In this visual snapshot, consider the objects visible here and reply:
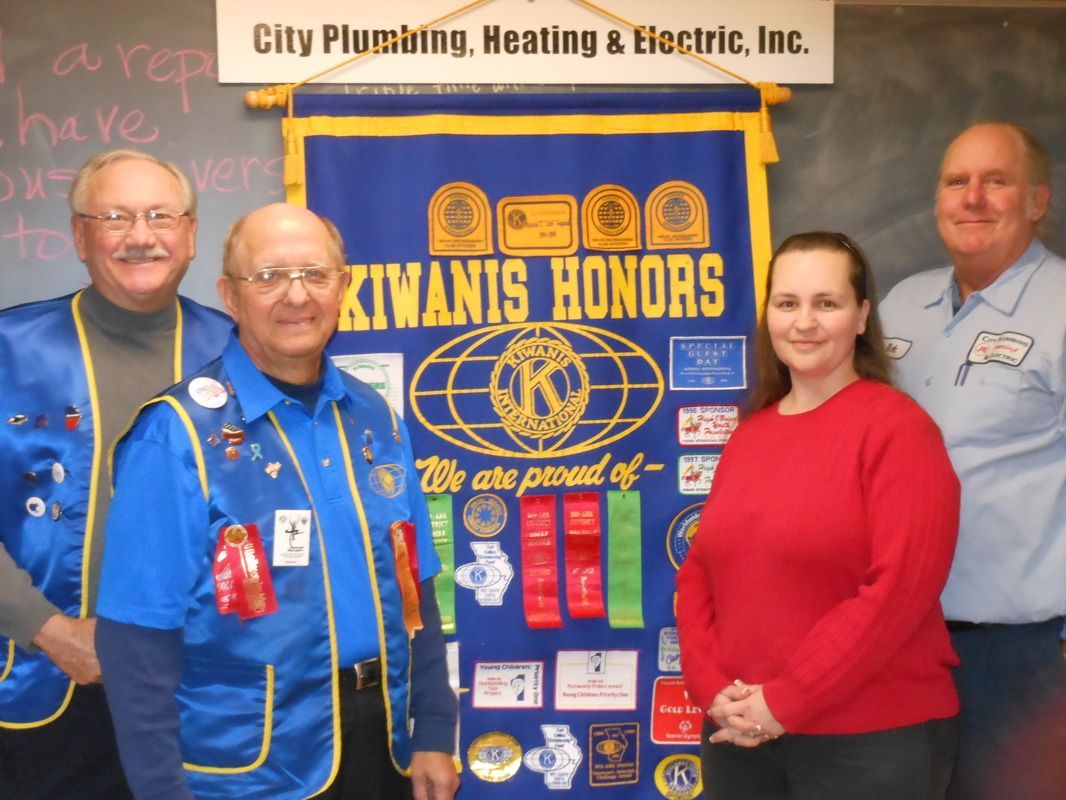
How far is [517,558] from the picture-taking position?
2688 mm

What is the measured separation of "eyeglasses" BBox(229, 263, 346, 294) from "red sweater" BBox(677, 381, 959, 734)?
81cm

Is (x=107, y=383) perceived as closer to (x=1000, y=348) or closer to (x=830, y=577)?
(x=830, y=577)

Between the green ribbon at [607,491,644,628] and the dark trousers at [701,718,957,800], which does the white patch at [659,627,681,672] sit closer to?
the green ribbon at [607,491,644,628]

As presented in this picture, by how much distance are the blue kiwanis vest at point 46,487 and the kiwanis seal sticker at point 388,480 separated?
62 centimetres

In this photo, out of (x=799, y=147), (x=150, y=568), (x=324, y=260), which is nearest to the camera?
(x=150, y=568)

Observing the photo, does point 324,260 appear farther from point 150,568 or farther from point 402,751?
point 402,751

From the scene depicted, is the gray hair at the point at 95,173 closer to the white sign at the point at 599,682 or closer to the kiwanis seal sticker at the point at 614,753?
the white sign at the point at 599,682

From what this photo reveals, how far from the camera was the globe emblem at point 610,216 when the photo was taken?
2686mm

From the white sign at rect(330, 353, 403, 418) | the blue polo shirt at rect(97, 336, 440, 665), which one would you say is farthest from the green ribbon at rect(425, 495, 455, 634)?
the blue polo shirt at rect(97, 336, 440, 665)

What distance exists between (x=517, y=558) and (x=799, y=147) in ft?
4.34

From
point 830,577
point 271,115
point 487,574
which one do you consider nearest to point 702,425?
point 487,574

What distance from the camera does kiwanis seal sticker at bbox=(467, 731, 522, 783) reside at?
2.70m

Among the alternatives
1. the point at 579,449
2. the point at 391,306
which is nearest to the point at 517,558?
the point at 579,449

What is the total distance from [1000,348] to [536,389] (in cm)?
108
